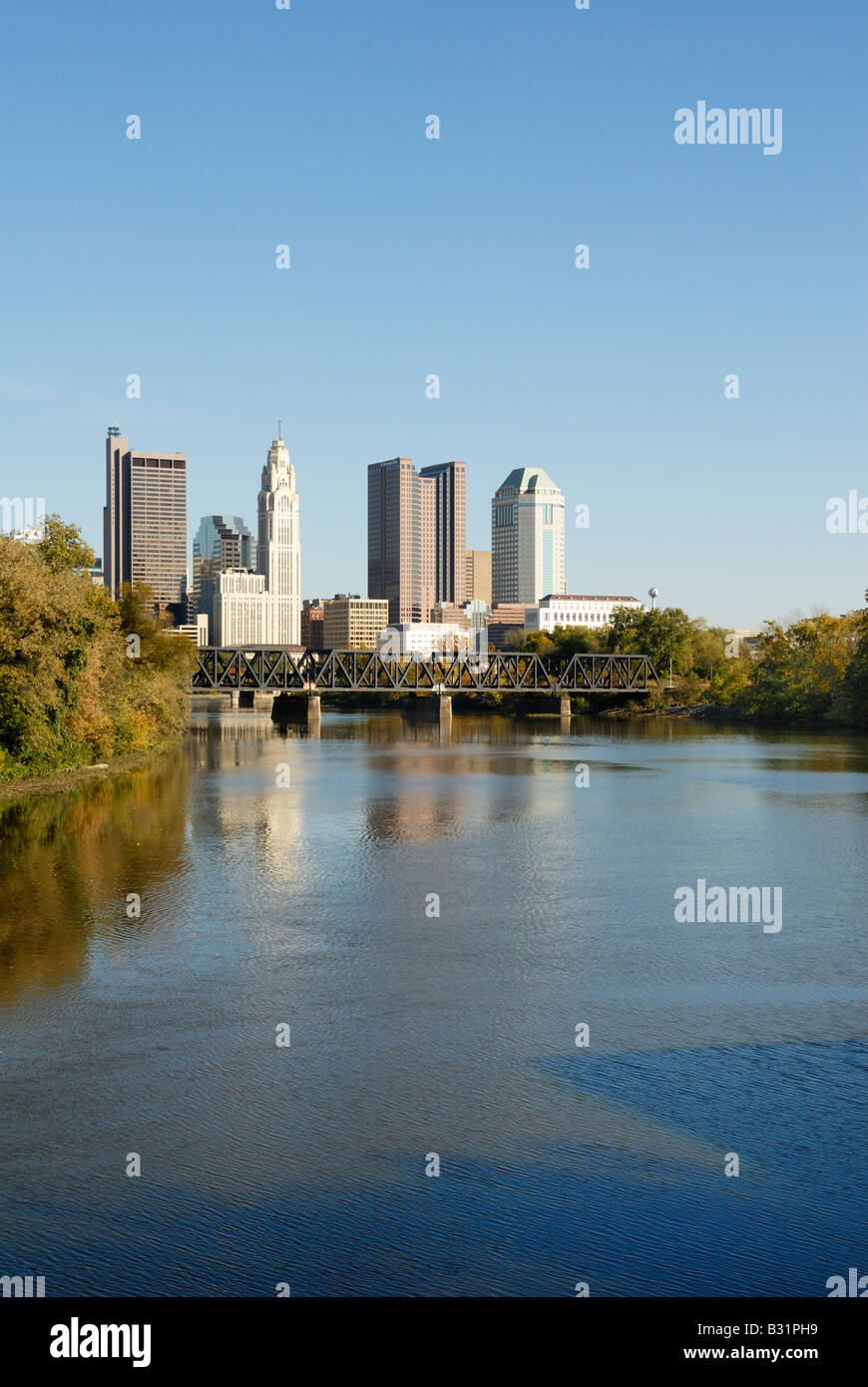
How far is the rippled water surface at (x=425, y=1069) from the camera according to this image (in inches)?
453

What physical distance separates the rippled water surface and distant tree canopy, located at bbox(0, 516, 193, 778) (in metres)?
10.3

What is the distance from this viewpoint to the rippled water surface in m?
11.5

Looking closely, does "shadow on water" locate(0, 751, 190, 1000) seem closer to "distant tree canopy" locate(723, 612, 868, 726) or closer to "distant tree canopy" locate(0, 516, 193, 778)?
"distant tree canopy" locate(0, 516, 193, 778)

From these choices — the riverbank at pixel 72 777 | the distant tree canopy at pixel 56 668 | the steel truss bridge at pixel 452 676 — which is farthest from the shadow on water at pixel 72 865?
the steel truss bridge at pixel 452 676

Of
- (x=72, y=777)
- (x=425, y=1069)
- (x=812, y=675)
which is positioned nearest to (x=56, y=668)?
(x=72, y=777)

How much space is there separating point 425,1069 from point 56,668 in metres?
34.5

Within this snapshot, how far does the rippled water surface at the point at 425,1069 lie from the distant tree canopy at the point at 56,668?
10.3m

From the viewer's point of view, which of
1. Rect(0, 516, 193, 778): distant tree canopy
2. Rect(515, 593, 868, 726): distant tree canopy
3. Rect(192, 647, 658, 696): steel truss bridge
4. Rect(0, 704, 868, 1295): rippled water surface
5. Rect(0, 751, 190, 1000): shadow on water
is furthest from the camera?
Rect(192, 647, 658, 696): steel truss bridge

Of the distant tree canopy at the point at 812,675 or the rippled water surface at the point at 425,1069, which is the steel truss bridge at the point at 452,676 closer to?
the distant tree canopy at the point at 812,675

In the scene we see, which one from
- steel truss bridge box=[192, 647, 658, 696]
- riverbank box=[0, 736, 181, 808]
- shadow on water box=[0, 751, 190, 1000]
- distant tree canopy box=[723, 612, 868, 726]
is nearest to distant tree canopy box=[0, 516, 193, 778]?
riverbank box=[0, 736, 181, 808]

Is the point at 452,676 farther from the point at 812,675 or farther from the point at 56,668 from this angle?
the point at 56,668
